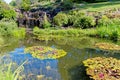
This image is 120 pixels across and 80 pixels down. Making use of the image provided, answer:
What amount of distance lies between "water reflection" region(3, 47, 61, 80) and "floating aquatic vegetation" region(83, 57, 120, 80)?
131cm

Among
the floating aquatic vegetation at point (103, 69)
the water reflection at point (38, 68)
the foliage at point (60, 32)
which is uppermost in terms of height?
the floating aquatic vegetation at point (103, 69)

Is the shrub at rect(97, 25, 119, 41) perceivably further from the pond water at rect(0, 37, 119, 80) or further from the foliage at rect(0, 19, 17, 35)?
the foliage at rect(0, 19, 17, 35)

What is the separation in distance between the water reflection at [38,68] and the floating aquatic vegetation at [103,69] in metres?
1.31

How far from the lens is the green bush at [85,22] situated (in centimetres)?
1929

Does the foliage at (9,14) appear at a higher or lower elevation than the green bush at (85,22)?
higher

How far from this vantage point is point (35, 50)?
521 inches

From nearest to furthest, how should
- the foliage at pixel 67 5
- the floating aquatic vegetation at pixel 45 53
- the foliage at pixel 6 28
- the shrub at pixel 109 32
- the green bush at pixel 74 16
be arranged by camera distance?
the floating aquatic vegetation at pixel 45 53, the shrub at pixel 109 32, the foliage at pixel 6 28, the green bush at pixel 74 16, the foliage at pixel 67 5

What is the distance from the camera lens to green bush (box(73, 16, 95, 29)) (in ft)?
63.3

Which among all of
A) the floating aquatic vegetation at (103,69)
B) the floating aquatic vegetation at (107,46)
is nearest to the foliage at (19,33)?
the floating aquatic vegetation at (107,46)

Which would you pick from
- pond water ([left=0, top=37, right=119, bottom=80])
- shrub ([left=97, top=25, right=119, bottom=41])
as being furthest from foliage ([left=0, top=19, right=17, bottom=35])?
shrub ([left=97, top=25, right=119, bottom=41])

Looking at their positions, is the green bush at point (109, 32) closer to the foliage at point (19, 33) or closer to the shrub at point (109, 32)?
the shrub at point (109, 32)

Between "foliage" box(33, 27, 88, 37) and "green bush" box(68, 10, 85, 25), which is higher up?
"green bush" box(68, 10, 85, 25)

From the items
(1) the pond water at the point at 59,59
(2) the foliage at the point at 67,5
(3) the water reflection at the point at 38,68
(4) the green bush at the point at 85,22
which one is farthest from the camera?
(2) the foliage at the point at 67,5

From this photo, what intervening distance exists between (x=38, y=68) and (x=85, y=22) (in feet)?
32.6
